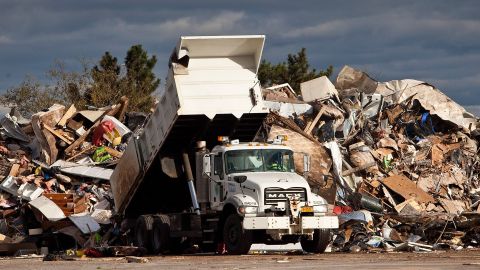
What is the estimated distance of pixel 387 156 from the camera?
29047 mm

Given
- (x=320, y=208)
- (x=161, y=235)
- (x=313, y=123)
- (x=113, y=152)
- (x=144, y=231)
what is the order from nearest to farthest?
(x=320, y=208), (x=161, y=235), (x=144, y=231), (x=113, y=152), (x=313, y=123)

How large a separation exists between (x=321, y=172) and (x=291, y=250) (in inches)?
178

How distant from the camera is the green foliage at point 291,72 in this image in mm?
60156

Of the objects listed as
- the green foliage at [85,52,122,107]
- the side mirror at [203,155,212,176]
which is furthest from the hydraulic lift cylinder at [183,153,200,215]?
the green foliage at [85,52,122,107]

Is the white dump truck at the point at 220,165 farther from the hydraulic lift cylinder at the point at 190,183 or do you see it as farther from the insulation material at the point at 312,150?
the insulation material at the point at 312,150

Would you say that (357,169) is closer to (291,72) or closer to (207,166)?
(207,166)

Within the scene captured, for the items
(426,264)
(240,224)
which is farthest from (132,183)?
(426,264)

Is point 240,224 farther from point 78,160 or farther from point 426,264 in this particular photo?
point 78,160

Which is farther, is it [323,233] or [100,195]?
[100,195]

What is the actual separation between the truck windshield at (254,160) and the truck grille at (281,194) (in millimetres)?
953

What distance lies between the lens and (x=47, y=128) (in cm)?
2831

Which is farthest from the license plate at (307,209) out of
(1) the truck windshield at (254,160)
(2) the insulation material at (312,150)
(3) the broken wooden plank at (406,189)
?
(3) the broken wooden plank at (406,189)

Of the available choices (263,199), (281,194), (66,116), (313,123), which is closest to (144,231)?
(263,199)

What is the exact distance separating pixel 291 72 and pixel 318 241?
138ft
